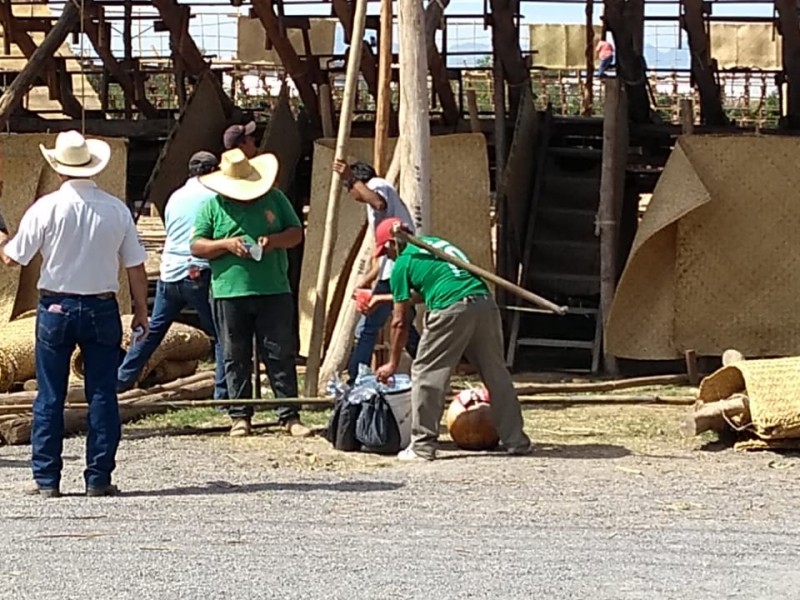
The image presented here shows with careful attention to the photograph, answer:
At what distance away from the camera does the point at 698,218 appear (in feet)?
39.6

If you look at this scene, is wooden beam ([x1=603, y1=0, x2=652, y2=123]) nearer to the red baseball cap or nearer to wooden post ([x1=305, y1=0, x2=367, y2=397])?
wooden post ([x1=305, y1=0, x2=367, y2=397])

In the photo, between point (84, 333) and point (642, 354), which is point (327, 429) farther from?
point (642, 354)

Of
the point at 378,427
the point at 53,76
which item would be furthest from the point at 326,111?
the point at 378,427

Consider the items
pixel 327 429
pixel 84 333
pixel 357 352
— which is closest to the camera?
pixel 84 333

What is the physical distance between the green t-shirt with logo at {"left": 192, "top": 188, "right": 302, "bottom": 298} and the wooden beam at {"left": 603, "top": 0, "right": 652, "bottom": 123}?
4628 millimetres

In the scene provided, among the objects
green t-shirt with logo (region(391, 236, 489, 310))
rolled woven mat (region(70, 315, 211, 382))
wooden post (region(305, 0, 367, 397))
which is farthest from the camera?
rolled woven mat (region(70, 315, 211, 382))

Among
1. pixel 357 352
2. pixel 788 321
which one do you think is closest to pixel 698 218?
pixel 788 321

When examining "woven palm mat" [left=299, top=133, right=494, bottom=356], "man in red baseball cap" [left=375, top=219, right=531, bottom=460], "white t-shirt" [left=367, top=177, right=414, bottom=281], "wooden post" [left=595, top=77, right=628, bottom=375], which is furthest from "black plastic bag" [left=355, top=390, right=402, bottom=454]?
"wooden post" [left=595, top=77, right=628, bottom=375]

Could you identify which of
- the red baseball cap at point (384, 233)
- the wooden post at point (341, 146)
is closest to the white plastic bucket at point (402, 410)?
the red baseball cap at point (384, 233)

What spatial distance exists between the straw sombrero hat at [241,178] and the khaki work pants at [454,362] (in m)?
1.34

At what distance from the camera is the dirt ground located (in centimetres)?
579

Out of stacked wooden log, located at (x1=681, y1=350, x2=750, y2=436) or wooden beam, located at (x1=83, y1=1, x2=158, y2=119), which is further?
wooden beam, located at (x1=83, y1=1, x2=158, y2=119)

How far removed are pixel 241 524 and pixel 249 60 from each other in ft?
35.7

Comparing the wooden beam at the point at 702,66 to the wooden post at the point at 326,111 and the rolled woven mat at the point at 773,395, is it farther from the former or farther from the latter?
the rolled woven mat at the point at 773,395
